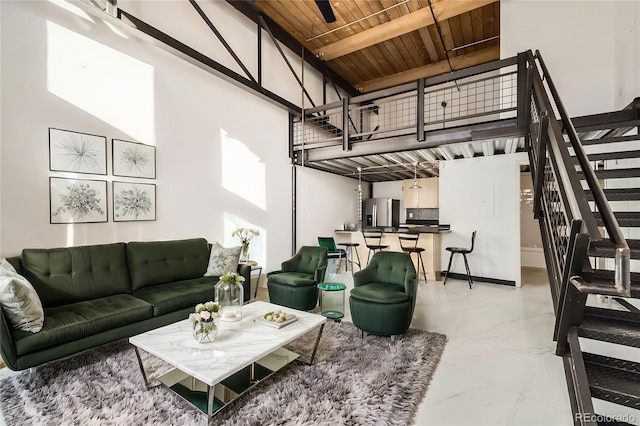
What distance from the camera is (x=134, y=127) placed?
142 inches

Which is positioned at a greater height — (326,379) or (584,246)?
(584,246)

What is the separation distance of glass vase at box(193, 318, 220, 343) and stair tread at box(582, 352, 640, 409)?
231cm

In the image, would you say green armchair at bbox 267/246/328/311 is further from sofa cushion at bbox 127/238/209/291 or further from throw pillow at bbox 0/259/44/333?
throw pillow at bbox 0/259/44/333

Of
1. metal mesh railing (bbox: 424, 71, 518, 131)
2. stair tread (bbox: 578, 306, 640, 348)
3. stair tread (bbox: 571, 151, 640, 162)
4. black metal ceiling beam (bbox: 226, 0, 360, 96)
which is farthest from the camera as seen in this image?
metal mesh railing (bbox: 424, 71, 518, 131)

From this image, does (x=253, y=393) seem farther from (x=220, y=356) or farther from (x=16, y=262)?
(x=16, y=262)

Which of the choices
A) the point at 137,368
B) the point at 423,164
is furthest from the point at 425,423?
the point at 423,164

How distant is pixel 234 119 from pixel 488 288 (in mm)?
5393

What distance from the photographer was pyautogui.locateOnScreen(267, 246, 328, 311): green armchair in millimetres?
3768

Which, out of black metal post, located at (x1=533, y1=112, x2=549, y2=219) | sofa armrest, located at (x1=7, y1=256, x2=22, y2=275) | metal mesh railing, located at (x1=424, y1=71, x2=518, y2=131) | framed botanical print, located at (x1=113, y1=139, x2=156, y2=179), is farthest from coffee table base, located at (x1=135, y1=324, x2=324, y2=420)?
metal mesh railing, located at (x1=424, y1=71, x2=518, y2=131)

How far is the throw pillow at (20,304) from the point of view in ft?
6.89

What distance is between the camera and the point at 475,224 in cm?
580

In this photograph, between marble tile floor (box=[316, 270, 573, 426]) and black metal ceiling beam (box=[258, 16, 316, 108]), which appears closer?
marble tile floor (box=[316, 270, 573, 426])

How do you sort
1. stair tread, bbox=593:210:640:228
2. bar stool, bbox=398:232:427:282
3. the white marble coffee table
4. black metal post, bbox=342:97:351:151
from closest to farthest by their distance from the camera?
1. the white marble coffee table
2. stair tread, bbox=593:210:640:228
3. black metal post, bbox=342:97:351:151
4. bar stool, bbox=398:232:427:282

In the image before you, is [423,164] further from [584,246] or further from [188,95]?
[584,246]
